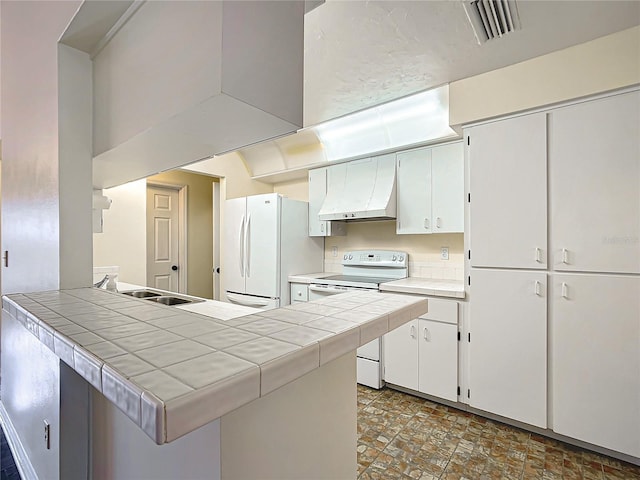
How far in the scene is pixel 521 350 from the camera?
2209 millimetres

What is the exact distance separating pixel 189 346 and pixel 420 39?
2.00 meters

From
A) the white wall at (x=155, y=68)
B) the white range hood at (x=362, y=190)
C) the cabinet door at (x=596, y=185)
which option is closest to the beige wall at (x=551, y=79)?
the cabinet door at (x=596, y=185)

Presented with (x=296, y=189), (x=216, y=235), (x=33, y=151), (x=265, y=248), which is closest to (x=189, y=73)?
(x=33, y=151)

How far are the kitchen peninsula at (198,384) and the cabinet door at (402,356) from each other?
165 cm

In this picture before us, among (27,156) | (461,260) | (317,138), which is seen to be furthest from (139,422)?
(317,138)

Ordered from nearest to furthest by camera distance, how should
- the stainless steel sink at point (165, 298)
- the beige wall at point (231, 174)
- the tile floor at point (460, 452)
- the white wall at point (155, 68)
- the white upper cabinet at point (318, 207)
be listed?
the white wall at point (155, 68), the tile floor at point (460, 452), the stainless steel sink at point (165, 298), the white upper cabinet at point (318, 207), the beige wall at point (231, 174)

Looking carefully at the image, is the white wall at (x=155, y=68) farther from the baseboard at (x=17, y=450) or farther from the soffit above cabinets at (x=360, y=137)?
the baseboard at (x=17, y=450)

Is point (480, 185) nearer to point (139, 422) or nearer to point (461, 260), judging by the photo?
point (461, 260)

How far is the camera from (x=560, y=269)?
6.81ft

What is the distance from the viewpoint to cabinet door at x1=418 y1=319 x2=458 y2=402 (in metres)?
2.50

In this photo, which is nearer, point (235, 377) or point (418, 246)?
point (235, 377)

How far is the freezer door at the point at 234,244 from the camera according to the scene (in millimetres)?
3861

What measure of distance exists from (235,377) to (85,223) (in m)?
1.32

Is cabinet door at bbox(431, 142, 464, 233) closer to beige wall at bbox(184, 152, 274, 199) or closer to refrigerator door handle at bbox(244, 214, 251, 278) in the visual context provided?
refrigerator door handle at bbox(244, 214, 251, 278)
